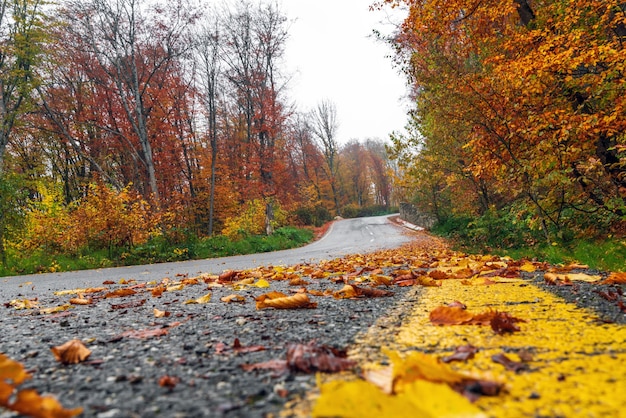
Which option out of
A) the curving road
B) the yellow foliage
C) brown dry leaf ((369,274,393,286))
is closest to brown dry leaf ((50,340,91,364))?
brown dry leaf ((369,274,393,286))

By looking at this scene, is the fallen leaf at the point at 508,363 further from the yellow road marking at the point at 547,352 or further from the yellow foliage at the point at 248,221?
the yellow foliage at the point at 248,221

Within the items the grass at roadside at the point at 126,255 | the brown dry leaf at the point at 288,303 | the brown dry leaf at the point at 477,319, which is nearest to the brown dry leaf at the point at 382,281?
the brown dry leaf at the point at 288,303

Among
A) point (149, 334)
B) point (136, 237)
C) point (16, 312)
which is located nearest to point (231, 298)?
point (149, 334)

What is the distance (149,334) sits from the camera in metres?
1.79

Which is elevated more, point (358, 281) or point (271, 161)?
point (271, 161)

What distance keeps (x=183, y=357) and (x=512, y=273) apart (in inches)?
128

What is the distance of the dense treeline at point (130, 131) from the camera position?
452 inches

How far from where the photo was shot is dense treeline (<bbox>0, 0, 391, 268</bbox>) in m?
11.5

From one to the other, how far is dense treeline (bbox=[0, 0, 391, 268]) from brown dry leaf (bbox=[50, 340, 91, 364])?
34.7ft

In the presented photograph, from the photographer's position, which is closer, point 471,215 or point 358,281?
point 358,281

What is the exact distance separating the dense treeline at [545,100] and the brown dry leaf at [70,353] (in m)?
5.12

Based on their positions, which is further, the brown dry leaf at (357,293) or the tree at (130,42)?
the tree at (130,42)

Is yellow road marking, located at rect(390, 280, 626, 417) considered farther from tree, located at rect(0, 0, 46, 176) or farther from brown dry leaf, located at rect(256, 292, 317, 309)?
tree, located at rect(0, 0, 46, 176)

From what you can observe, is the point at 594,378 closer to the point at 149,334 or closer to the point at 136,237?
the point at 149,334
